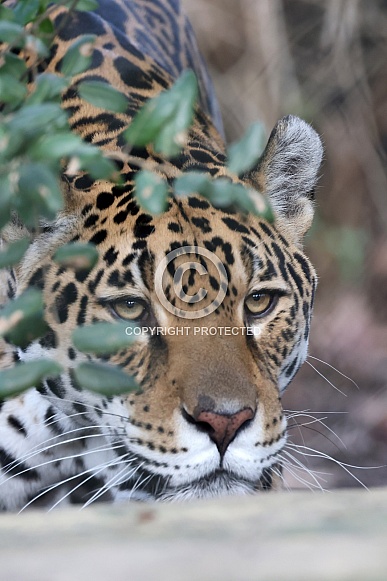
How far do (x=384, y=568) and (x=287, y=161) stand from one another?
2.54 metres

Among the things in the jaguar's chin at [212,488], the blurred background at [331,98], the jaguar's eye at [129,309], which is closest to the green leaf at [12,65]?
the jaguar's eye at [129,309]

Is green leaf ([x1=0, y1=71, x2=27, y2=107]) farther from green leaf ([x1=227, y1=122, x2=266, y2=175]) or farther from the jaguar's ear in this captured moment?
the jaguar's ear

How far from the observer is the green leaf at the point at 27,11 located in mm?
2896

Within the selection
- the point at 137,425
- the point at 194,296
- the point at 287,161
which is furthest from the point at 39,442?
the point at 287,161

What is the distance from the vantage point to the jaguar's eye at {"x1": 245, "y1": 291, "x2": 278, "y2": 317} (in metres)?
3.52

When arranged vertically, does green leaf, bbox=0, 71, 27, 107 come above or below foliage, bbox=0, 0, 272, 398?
above

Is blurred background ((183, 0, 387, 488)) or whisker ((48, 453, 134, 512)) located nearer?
whisker ((48, 453, 134, 512))

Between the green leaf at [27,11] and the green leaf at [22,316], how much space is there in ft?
3.33

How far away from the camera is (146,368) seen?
11.0ft

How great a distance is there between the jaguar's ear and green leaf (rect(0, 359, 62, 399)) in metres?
1.92

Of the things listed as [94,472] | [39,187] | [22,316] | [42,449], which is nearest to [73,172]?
[39,187]

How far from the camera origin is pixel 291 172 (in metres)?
4.05

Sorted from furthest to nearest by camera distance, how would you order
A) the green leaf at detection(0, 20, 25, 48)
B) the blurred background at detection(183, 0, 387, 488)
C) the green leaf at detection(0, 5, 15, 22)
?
the blurred background at detection(183, 0, 387, 488) < the green leaf at detection(0, 5, 15, 22) < the green leaf at detection(0, 20, 25, 48)

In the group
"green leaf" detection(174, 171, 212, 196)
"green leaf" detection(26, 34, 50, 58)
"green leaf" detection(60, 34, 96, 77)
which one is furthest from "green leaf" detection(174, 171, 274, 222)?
"green leaf" detection(26, 34, 50, 58)
